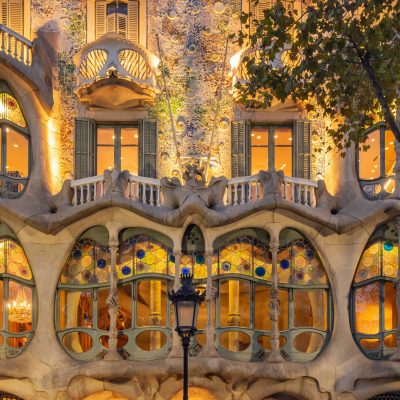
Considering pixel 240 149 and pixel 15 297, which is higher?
pixel 240 149

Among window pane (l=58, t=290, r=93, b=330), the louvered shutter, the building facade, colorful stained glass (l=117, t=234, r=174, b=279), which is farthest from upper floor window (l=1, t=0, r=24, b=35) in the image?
window pane (l=58, t=290, r=93, b=330)

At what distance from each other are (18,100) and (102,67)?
6.54 feet

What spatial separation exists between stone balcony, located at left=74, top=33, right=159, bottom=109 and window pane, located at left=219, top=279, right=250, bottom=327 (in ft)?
15.5

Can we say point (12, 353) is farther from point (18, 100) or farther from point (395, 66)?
point (395, 66)

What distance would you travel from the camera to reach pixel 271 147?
84.2 feet

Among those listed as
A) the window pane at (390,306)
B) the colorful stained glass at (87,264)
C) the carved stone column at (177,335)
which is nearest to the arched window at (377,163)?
the window pane at (390,306)

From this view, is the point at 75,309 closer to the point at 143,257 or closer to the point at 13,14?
the point at 143,257

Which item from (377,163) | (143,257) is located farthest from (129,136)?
(377,163)

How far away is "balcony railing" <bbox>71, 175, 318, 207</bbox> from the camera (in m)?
23.9

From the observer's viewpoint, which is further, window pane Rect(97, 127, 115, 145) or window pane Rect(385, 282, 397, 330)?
window pane Rect(97, 127, 115, 145)

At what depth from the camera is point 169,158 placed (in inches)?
1002

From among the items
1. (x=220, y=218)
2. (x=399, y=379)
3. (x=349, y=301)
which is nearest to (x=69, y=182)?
(x=220, y=218)

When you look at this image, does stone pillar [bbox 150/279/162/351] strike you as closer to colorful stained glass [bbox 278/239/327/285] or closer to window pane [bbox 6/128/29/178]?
colorful stained glass [bbox 278/239/327/285]

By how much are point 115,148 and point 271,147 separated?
359 centimetres
